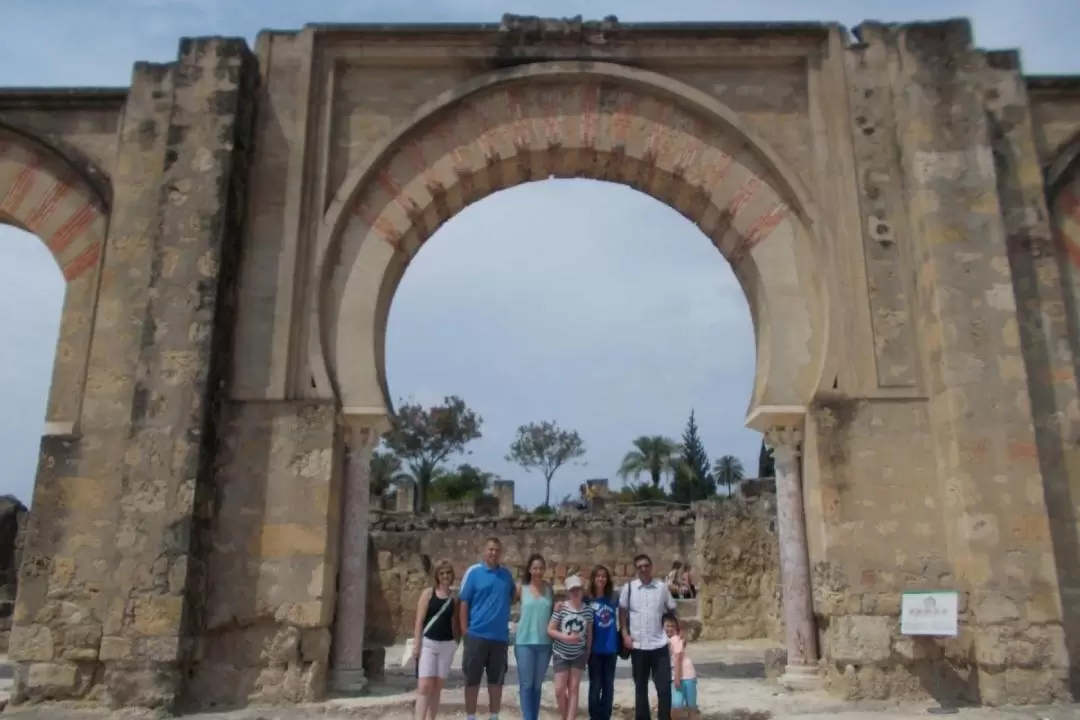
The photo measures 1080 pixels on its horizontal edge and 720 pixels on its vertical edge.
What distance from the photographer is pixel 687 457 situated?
42781 millimetres

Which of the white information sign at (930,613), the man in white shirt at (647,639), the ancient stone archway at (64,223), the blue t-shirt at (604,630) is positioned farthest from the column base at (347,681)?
the white information sign at (930,613)

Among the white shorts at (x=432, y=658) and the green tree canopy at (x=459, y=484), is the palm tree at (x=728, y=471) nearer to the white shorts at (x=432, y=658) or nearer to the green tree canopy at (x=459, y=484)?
the green tree canopy at (x=459, y=484)

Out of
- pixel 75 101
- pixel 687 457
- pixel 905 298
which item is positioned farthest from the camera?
pixel 687 457

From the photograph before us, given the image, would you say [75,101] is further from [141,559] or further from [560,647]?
[560,647]

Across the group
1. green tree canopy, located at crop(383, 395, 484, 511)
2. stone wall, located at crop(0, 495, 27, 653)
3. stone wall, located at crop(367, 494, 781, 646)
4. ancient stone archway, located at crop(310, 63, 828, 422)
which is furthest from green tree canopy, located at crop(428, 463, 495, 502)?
ancient stone archway, located at crop(310, 63, 828, 422)

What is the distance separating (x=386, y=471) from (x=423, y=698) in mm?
31318

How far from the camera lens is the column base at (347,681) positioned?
5.93m

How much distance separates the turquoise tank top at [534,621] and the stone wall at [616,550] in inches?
147

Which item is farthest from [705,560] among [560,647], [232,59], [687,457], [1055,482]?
[687,457]

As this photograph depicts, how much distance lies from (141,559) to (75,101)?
12.5ft

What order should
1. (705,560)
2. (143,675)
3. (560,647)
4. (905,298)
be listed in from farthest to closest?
(705,560)
(905,298)
(143,675)
(560,647)

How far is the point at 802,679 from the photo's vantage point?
235 inches

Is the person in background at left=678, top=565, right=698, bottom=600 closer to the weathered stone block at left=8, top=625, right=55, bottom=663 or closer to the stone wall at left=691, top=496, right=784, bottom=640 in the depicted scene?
the stone wall at left=691, top=496, right=784, bottom=640

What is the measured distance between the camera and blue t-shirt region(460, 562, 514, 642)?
4.75m
